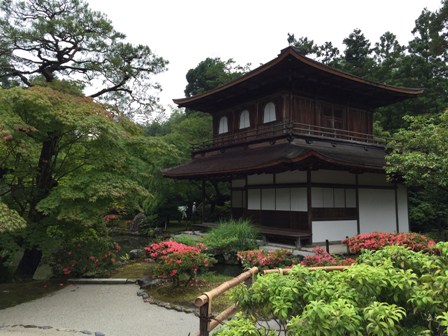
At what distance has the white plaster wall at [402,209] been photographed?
642 inches

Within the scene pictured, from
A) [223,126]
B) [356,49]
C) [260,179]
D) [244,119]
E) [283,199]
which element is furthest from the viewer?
[356,49]

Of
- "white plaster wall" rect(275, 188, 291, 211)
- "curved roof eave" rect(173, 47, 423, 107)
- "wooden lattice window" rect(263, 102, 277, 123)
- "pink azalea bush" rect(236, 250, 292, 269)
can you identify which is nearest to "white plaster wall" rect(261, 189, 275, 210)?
"white plaster wall" rect(275, 188, 291, 211)

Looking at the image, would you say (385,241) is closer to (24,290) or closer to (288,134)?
(288,134)

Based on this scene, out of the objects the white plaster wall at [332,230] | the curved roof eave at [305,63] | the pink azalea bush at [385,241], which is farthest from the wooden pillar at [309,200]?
the curved roof eave at [305,63]

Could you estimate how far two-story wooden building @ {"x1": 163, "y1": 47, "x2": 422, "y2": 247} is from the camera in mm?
13258

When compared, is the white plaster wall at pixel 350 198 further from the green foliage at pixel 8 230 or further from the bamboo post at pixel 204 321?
the bamboo post at pixel 204 321

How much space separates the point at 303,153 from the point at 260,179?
14.6 ft

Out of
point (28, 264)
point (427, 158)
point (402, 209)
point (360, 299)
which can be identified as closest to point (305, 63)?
point (427, 158)

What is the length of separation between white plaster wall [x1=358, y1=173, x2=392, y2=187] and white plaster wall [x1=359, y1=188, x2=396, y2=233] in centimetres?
29

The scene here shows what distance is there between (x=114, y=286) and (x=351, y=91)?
1402 cm

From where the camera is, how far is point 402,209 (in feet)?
54.1

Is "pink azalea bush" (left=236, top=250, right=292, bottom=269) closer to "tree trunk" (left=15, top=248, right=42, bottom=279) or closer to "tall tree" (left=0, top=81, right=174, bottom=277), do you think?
"tall tree" (left=0, top=81, right=174, bottom=277)

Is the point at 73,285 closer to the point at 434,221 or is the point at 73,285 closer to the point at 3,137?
the point at 3,137

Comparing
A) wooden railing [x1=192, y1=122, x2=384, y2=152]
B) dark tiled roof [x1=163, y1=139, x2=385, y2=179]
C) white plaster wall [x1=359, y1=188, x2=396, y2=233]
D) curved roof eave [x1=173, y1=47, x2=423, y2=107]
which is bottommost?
white plaster wall [x1=359, y1=188, x2=396, y2=233]
